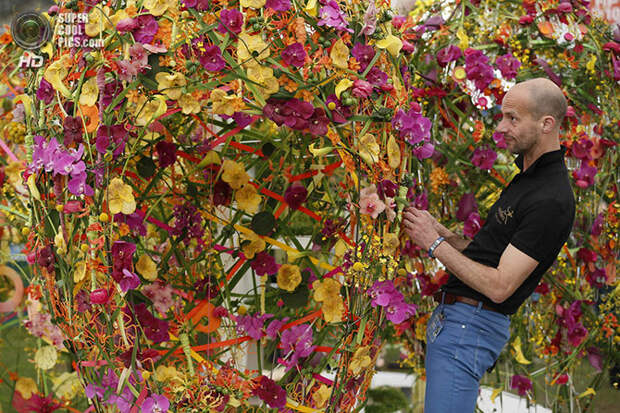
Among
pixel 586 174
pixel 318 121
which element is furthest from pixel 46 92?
pixel 586 174

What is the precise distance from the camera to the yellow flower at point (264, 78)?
1.44 metres

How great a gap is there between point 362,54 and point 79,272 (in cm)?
79

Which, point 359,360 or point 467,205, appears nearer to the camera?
point 359,360

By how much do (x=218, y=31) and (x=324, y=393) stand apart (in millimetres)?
861

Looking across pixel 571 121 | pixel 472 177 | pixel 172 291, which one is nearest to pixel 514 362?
pixel 472 177

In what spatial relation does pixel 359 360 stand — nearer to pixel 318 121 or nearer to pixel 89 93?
pixel 318 121

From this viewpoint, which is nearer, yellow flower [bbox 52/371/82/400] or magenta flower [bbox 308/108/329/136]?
magenta flower [bbox 308/108/329/136]

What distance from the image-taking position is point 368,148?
1549mm

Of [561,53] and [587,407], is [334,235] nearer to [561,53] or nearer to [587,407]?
[561,53]

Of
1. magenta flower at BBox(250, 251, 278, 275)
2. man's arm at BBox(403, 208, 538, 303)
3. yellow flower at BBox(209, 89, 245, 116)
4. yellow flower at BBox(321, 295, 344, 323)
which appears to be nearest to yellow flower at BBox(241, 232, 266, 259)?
magenta flower at BBox(250, 251, 278, 275)

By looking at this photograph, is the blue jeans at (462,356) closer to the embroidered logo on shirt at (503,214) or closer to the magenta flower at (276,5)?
the embroidered logo on shirt at (503,214)

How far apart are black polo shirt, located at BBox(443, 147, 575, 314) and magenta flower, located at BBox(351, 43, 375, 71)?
1.60 ft

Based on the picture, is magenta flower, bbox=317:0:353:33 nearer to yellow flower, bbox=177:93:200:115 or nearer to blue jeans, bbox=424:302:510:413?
yellow flower, bbox=177:93:200:115

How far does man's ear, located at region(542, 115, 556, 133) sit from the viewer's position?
5.42ft
